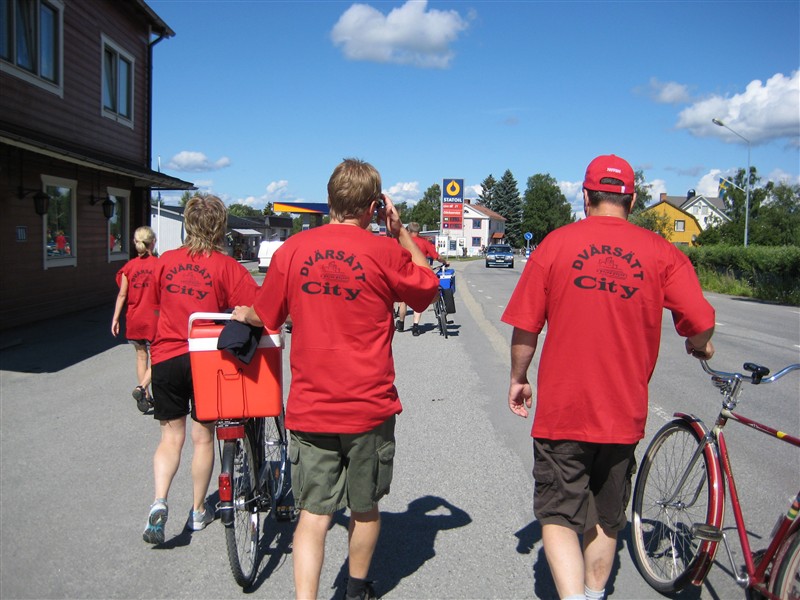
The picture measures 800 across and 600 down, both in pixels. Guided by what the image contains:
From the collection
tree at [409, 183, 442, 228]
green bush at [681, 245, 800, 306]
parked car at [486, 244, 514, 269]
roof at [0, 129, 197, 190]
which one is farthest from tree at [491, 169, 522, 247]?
roof at [0, 129, 197, 190]

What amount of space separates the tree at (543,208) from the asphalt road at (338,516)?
4582 inches

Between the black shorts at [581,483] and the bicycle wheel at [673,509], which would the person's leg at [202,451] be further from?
the bicycle wheel at [673,509]

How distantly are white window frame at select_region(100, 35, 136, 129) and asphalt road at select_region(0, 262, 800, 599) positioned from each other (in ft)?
Answer: 30.5

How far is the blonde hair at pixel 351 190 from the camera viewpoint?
9.68 feet

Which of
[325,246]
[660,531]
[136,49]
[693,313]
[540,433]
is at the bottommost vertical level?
[660,531]

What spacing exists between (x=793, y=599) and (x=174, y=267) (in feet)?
10.6

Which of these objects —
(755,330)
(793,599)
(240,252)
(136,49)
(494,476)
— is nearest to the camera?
(793,599)

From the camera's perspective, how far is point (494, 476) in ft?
16.5

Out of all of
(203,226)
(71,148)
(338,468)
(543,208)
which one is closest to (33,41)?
(71,148)

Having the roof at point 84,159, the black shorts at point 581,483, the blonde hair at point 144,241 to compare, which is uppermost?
the roof at point 84,159

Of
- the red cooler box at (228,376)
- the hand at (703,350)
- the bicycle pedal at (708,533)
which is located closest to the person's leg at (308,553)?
the red cooler box at (228,376)

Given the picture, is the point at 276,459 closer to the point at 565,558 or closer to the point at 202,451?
the point at 202,451

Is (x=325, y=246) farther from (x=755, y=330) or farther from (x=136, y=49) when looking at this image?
(x=136, y=49)

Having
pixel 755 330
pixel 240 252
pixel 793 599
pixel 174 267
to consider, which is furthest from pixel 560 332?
pixel 240 252
